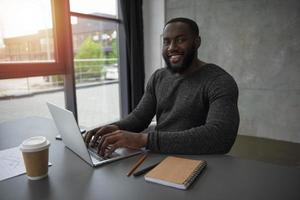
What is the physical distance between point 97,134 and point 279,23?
2.48 m

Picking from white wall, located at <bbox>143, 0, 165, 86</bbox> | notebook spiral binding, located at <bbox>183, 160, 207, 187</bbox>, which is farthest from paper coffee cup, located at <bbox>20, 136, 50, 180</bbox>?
white wall, located at <bbox>143, 0, 165, 86</bbox>

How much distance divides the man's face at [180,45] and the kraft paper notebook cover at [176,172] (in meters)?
0.69

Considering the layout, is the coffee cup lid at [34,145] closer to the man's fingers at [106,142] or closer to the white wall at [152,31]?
the man's fingers at [106,142]

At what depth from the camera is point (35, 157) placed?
0.79 meters

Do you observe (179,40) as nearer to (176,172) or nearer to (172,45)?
(172,45)

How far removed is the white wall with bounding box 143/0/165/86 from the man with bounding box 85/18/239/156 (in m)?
2.00

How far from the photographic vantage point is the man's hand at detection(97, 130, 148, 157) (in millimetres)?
992

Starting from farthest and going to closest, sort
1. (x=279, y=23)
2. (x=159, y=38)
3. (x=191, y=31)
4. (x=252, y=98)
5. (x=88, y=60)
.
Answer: (x=159, y=38)
(x=88, y=60)
(x=252, y=98)
(x=279, y=23)
(x=191, y=31)

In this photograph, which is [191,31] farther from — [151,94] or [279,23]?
[279,23]

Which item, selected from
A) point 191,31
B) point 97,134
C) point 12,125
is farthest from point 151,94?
point 12,125

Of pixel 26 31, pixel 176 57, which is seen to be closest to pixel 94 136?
pixel 176 57

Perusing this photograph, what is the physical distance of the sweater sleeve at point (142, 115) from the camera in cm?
142

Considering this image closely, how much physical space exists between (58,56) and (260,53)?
2.27 m

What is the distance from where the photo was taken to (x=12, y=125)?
1627mm
